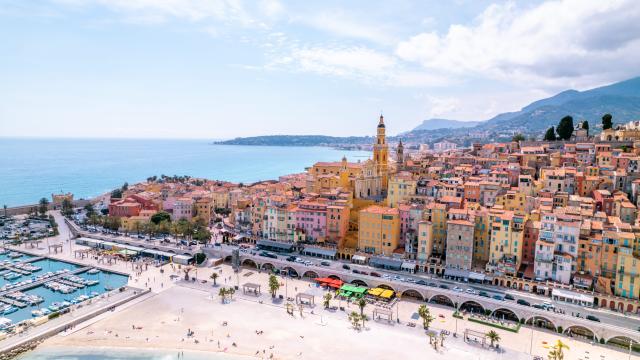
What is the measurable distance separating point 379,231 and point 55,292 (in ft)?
160

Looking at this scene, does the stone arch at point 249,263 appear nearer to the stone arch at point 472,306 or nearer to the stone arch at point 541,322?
the stone arch at point 472,306

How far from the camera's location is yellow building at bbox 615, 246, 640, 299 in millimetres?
48144

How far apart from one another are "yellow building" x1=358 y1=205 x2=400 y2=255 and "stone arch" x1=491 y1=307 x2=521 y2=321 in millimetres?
18717

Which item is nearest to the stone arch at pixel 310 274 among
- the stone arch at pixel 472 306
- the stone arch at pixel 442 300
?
the stone arch at pixel 442 300

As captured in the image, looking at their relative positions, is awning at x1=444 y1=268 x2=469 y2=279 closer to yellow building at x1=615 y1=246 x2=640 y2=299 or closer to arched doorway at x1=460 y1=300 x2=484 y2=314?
arched doorway at x1=460 y1=300 x2=484 y2=314

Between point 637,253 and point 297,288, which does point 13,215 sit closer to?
point 297,288

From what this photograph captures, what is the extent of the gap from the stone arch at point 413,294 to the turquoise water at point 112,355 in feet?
80.5

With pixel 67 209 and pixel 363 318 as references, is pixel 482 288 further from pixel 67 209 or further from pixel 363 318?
pixel 67 209

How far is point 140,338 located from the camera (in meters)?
43.7

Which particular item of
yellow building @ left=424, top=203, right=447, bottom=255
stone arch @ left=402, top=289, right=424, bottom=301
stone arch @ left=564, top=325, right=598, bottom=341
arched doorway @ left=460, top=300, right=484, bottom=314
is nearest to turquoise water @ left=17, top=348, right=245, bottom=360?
stone arch @ left=402, top=289, right=424, bottom=301

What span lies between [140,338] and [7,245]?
50.5m

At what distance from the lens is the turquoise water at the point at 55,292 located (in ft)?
164

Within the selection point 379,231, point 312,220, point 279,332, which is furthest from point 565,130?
point 279,332

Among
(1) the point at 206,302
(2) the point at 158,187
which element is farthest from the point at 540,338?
(2) the point at 158,187
